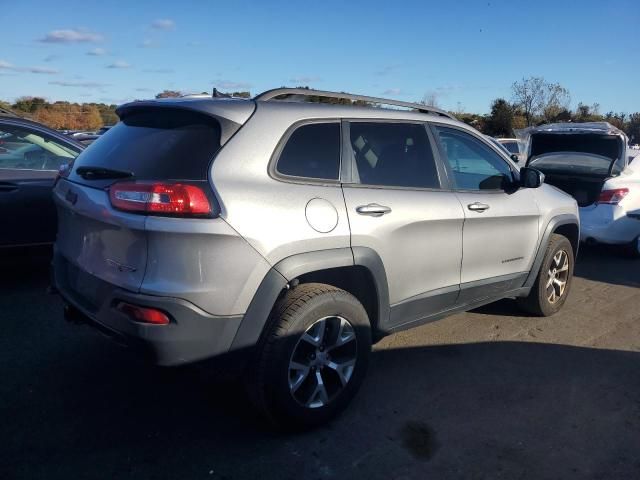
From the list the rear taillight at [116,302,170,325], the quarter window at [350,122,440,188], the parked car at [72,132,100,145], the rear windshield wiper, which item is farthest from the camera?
the parked car at [72,132,100,145]

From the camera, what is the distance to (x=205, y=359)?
2.72m

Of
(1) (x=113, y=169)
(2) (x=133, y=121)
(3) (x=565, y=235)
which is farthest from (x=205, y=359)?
(3) (x=565, y=235)

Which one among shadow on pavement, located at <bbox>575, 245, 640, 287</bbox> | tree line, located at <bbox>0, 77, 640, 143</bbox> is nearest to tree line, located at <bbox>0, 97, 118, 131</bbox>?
tree line, located at <bbox>0, 77, 640, 143</bbox>

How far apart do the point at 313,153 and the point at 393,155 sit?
0.72 m

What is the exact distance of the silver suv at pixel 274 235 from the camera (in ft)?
8.56

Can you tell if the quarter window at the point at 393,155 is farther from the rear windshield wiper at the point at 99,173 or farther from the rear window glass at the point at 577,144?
the rear window glass at the point at 577,144

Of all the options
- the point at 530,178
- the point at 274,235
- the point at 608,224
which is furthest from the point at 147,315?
the point at 608,224

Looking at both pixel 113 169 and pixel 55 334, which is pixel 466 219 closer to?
pixel 113 169

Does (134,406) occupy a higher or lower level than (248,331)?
lower

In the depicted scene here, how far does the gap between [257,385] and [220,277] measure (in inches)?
25.8

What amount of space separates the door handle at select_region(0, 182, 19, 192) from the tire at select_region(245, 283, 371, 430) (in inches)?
136

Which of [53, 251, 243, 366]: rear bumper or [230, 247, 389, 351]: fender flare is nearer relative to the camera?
[53, 251, 243, 366]: rear bumper

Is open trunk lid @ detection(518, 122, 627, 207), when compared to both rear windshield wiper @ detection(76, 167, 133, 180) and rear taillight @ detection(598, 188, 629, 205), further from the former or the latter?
rear windshield wiper @ detection(76, 167, 133, 180)

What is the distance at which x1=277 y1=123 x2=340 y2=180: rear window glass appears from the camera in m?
3.02
